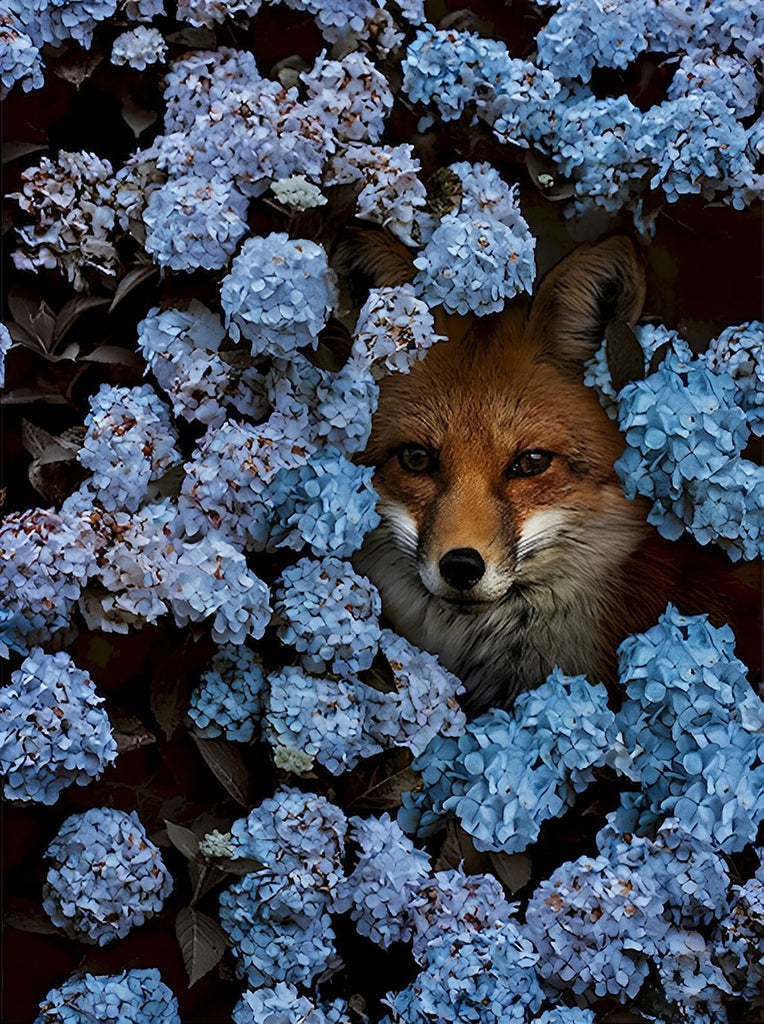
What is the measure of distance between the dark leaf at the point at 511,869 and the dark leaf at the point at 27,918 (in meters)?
0.57

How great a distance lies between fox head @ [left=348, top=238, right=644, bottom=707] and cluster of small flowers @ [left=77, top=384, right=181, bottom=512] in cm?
28

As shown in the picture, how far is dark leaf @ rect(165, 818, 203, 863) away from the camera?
1504 millimetres

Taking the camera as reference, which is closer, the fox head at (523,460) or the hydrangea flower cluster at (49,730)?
the hydrangea flower cluster at (49,730)

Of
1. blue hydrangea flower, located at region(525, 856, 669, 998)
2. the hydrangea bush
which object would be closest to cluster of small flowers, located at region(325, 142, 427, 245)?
the hydrangea bush

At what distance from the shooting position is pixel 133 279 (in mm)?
1500

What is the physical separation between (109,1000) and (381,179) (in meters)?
1.09

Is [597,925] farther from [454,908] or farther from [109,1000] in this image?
[109,1000]

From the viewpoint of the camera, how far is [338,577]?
1506mm

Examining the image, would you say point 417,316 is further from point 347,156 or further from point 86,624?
point 86,624

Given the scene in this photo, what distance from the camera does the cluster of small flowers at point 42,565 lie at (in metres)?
1.40

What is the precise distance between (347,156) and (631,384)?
47cm

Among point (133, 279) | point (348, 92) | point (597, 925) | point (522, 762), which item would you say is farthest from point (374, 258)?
point (597, 925)

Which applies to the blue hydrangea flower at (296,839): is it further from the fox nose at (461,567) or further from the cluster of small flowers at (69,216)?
the cluster of small flowers at (69,216)

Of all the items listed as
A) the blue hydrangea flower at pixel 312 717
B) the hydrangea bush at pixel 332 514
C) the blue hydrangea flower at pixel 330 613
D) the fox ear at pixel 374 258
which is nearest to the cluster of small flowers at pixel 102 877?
the hydrangea bush at pixel 332 514
